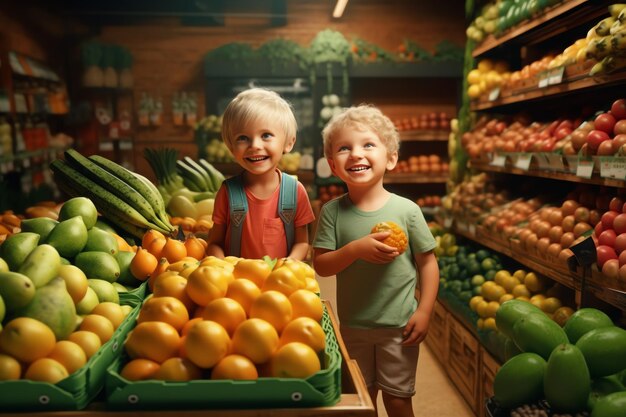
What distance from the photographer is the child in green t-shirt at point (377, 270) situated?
1970 mm

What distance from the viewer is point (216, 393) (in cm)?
109

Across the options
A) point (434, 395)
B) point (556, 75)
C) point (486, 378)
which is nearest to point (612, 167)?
point (556, 75)

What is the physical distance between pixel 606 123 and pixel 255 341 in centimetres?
202

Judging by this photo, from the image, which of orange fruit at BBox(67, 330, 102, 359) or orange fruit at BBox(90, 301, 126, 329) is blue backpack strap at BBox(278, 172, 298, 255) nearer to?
orange fruit at BBox(90, 301, 126, 329)

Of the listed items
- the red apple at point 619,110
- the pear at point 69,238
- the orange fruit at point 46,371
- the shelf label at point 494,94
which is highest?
the shelf label at point 494,94

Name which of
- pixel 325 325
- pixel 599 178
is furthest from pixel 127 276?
pixel 599 178

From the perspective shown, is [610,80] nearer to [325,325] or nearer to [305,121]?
[325,325]

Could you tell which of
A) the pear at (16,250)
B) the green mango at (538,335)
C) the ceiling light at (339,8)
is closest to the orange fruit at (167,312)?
the pear at (16,250)

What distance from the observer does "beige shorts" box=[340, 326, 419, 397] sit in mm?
2021

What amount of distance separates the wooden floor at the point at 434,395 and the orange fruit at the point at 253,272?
187 cm

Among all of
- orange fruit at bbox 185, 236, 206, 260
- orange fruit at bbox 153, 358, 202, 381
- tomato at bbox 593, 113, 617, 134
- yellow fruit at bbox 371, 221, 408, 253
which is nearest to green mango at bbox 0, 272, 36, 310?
orange fruit at bbox 153, 358, 202, 381

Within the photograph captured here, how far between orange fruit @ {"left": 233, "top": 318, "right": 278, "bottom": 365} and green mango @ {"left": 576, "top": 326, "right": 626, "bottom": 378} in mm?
830

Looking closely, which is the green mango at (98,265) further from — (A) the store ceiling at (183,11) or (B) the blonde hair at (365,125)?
(A) the store ceiling at (183,11)

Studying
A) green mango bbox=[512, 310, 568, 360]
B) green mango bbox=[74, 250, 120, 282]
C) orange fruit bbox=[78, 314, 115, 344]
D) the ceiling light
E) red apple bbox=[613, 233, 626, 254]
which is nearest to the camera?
orange fruit bbox=[78, 314, 115, 344]
